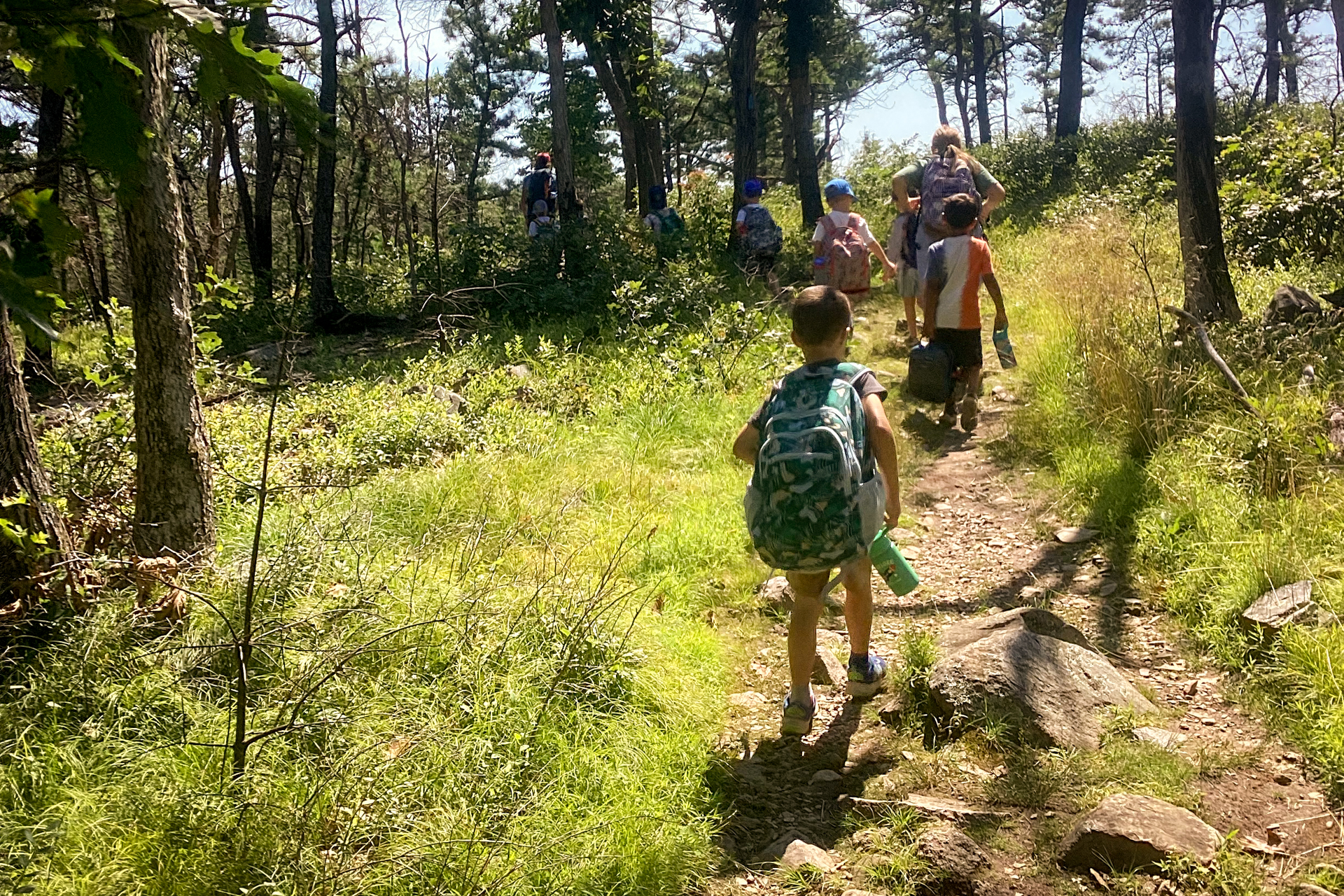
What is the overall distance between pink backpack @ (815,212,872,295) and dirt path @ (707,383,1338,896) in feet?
13.6

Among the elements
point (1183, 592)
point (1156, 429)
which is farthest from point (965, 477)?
point (1183, 592)

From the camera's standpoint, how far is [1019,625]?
3430 mm

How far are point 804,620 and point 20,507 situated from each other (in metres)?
2.88

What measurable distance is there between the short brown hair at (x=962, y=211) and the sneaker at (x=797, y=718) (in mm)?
3834

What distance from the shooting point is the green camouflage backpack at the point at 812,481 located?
2.76 metres

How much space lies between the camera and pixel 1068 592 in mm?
4117

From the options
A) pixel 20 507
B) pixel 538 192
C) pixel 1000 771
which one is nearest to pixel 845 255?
pixel 1000 771

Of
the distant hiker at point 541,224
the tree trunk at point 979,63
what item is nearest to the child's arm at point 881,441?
the distant hiker at point 541,224

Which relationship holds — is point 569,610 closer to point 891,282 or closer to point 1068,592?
point 1068,592

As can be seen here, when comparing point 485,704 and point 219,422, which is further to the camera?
point 219,422

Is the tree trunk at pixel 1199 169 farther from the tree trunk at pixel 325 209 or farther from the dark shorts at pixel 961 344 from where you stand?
the tree trunk at pixel 325 209

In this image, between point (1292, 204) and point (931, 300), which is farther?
point (1292, 204)

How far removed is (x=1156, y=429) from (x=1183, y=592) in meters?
1.50

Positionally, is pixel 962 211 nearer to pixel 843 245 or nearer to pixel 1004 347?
pixel 1004 347
